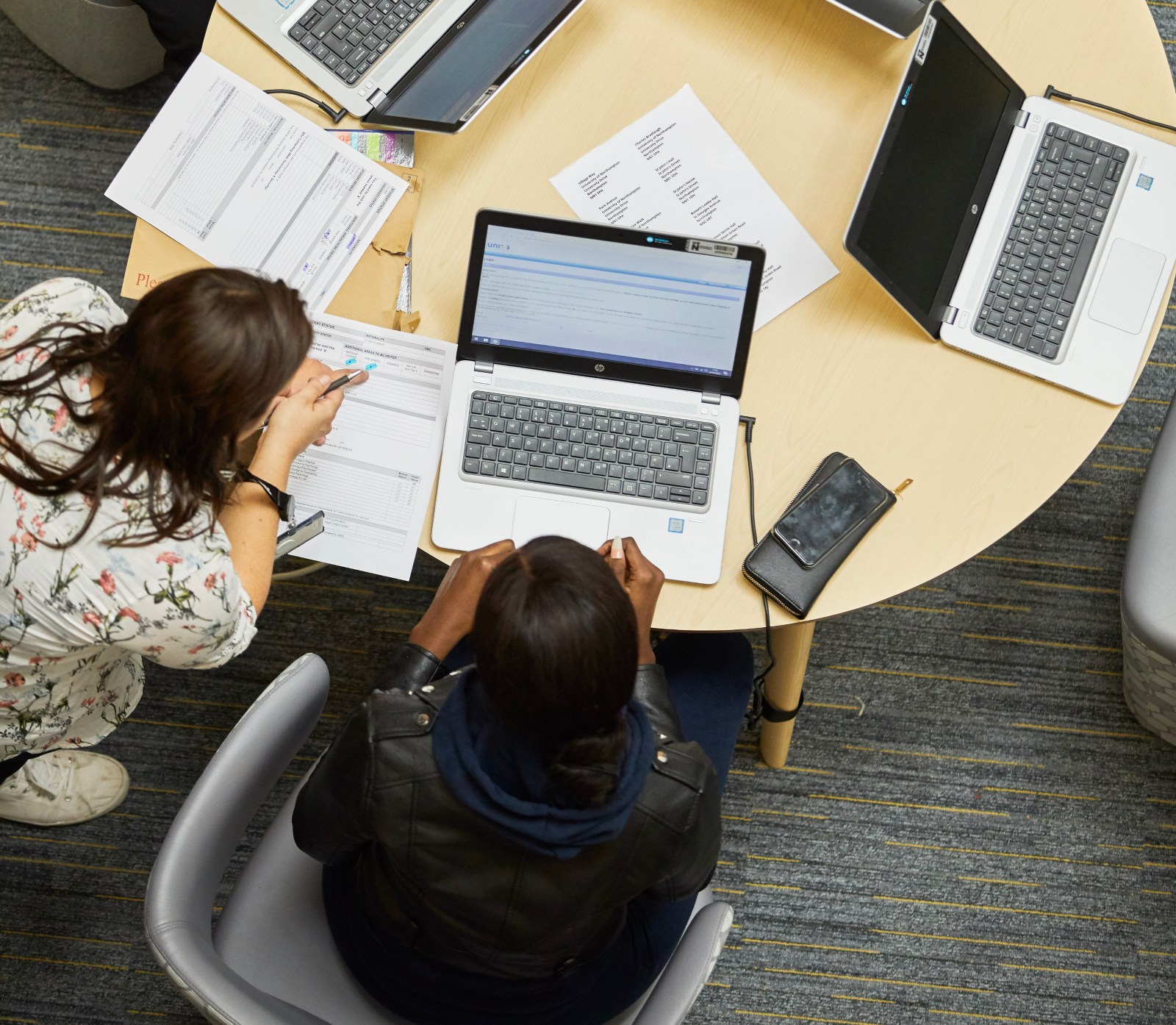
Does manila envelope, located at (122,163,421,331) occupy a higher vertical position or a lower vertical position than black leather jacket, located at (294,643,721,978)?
higher

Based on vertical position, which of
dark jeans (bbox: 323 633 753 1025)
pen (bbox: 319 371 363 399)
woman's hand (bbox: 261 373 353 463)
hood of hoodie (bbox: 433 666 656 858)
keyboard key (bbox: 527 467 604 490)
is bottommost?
dark jeans (bbox: 323 633 753 1025)

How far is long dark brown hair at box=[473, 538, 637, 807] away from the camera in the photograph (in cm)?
81

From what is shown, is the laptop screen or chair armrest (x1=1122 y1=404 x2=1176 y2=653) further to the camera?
chair armrest (x1=1122 y1=404 x2=1176 y2=653)

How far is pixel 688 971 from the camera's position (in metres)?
1.03

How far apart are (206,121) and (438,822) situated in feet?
2.94

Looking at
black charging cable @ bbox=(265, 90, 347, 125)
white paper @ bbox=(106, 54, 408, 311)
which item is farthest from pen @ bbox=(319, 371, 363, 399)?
black charging cable @ bbox=(265, 90, 347, 125)

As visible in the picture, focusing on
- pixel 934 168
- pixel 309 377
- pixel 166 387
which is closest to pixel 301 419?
pixel 309 377

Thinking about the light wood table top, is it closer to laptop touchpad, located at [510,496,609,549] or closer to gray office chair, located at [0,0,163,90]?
laptop touchpad, located at [510,496,609,549]

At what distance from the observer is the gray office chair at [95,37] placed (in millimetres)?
1707

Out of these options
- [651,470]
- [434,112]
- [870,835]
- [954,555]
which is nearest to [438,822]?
[651,470]

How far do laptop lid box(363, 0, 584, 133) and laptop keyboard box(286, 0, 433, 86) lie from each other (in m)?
0.05

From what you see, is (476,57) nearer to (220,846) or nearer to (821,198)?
(821,198)

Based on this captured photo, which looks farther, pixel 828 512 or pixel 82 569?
pixel 828 512

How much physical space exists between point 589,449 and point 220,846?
586 millimetres
